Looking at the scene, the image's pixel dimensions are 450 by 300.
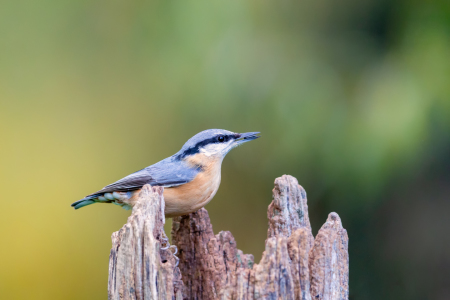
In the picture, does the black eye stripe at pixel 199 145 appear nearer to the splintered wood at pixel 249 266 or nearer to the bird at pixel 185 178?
the bird at pixel 185 178

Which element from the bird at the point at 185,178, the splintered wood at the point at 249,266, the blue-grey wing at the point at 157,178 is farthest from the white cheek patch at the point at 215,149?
the splintered wood at the point at 249,266

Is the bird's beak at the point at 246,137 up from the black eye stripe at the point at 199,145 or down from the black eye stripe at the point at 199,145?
up

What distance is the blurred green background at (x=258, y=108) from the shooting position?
2363mm

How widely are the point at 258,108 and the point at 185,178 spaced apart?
77 centimetres

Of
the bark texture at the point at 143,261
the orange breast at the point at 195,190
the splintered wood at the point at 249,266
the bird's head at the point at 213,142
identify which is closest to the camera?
the splintered wood at the point at 249,266

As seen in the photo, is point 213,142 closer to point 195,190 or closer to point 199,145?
point 199,145

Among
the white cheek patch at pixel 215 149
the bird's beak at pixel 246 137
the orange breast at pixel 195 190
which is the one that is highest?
the bird's beak at pixel 246 137

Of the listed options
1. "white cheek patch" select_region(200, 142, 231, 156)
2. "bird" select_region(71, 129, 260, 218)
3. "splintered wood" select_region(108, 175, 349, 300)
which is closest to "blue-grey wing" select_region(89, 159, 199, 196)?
"bird" select_region(71, 129, 260, 218)

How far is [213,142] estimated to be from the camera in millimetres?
2080

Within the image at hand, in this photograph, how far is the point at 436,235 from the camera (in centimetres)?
244

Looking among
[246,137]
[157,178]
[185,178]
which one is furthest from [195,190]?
[246,137]

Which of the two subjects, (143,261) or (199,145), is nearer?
(143,261)

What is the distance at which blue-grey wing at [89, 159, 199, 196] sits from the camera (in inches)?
77.5

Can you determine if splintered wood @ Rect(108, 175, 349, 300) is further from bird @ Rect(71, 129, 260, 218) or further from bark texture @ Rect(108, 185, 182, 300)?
bird @ Rect(71, 129, 260, 218)
